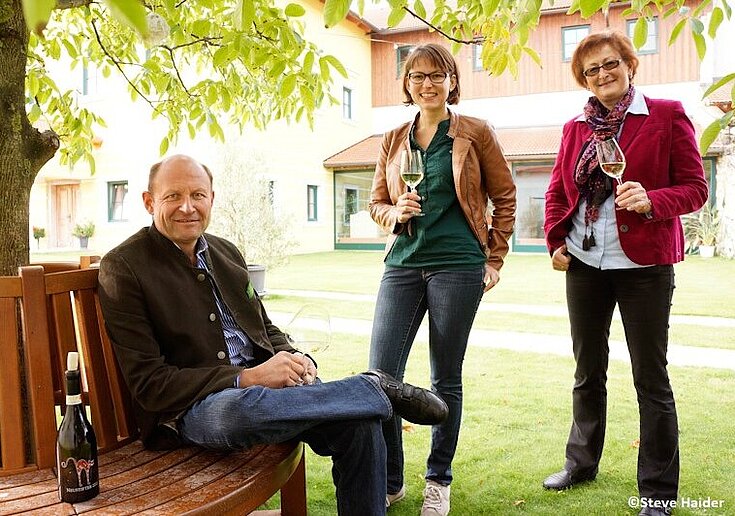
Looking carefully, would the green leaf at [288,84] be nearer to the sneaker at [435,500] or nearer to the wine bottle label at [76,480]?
the wine bottle label at [76,480]

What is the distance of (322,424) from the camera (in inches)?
86.0

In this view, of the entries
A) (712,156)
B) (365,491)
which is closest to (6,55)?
(365,491)

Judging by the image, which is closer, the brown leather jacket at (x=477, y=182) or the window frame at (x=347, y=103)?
the brown leather jacket at (x=477, y=182)

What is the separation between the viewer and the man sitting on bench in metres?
2.11

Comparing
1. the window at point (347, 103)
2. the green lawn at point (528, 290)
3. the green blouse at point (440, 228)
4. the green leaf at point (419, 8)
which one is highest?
the window at point (347, 103)

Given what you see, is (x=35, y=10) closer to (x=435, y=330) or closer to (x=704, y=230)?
(x=435, y=330)

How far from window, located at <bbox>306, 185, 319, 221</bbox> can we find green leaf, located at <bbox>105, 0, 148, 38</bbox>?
21003 mm

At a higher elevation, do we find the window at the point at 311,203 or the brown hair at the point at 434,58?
the brown hair at the point at 434,58

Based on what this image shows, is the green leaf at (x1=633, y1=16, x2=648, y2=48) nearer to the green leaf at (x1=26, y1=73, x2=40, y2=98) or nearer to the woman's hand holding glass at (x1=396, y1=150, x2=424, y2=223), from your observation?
the woman's hand holding glass at (x1=396, y1=150, x2=424, y2=223)

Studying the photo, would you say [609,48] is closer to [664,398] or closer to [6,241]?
[664,398]

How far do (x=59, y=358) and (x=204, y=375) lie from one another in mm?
653

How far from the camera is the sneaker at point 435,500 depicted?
2916 millimetres

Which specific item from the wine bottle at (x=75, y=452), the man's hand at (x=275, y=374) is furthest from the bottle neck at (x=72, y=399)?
the man's hand at (x=275, y=374)

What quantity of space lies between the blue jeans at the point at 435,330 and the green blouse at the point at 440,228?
0.05 m
